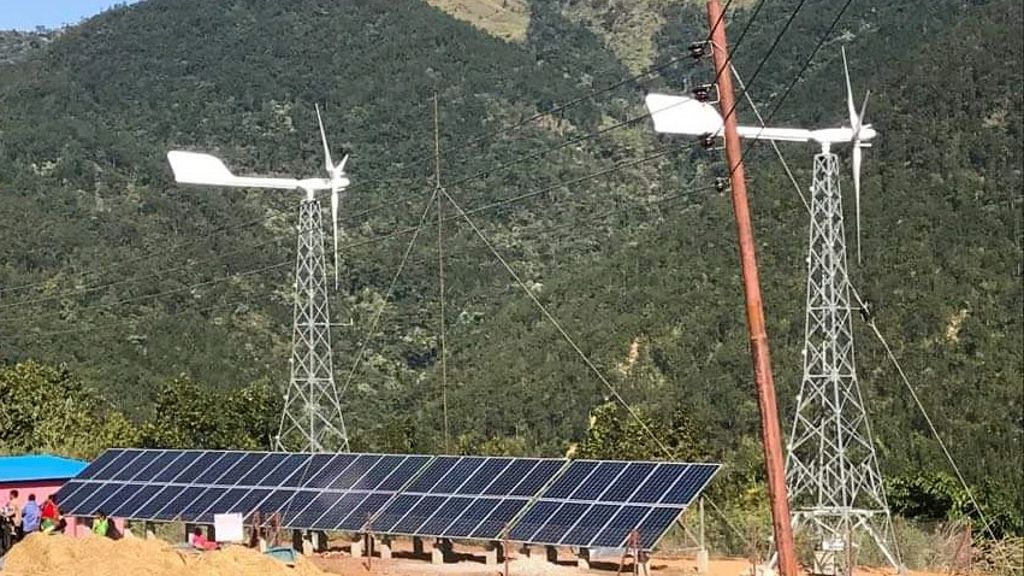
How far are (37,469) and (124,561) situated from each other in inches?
647

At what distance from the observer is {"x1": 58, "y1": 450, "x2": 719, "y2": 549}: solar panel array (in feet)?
78.8

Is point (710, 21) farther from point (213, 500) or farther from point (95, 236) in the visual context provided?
point (95, 236)

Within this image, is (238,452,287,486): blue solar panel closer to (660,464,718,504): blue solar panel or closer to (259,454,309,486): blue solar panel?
(259,454,309,486): blue solar panel

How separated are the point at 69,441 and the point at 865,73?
240ft

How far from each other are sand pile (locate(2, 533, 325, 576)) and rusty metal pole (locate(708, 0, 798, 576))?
701 cm

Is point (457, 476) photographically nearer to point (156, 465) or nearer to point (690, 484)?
point (690, 484)

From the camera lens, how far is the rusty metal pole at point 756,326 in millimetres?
15367

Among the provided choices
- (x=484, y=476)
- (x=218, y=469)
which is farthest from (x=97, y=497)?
(x=484, y=476)

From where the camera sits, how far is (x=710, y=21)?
16297 mm

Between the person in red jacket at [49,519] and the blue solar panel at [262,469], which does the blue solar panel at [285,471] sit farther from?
the person in red jacket at [49,519]

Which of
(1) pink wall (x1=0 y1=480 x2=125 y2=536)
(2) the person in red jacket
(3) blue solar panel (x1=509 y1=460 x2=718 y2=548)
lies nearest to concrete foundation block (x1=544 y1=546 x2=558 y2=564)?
(3) blue solar panel (x1=509 y1=460 x2=718 y2=548)

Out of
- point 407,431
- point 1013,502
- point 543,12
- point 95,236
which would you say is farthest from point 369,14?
point 1013,502

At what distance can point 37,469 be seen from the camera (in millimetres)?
34844

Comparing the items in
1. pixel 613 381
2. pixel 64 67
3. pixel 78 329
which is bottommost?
pixel 613 381
